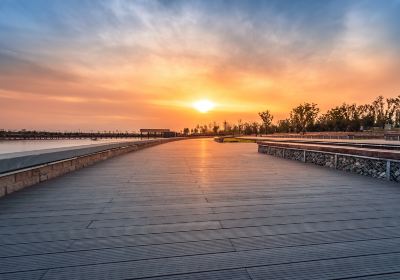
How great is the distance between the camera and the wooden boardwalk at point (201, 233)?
177 centimetres

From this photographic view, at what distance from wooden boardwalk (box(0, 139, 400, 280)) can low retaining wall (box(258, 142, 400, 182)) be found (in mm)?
1108

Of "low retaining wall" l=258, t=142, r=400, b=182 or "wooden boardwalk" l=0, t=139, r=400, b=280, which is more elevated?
"low retaining wall" l=258, t=142, r=400, b=182

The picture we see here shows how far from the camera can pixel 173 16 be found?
11797 mm

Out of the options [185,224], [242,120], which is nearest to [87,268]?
[185,224]

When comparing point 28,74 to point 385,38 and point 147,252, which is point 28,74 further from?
point 385,38

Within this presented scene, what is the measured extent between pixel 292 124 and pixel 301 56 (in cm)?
5314

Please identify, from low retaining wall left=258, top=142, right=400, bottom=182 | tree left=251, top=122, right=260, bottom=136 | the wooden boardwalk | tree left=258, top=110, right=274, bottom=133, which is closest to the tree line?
tree left=258, top=110, right=274, bottom=133

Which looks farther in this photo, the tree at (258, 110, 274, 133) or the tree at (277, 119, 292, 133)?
the tree at (258, 110, 274, 133)

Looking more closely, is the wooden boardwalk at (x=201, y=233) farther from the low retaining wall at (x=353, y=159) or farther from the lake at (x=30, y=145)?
the lake at (x=30, y=145)

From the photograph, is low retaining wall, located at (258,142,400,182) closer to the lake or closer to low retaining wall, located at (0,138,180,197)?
low retaining wall, located at (0,138,180,197)

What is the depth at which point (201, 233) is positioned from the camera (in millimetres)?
2408

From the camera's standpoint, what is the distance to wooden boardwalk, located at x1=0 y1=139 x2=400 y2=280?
1.77 metres

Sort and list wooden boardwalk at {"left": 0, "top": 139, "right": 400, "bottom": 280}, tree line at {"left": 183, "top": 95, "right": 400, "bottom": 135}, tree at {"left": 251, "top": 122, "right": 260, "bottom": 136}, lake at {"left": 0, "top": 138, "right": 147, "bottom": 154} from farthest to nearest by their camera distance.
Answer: tree at {"left": 251, "top": 122, "right": 260, "bottom": 136} < tree line at {"left": 183, "top": 95, "right": 400, "bottom": 135} < lake at {"left": 0, "top": 138, "right": 147, "bottom": 154} < wooden boardwalk at {"left": 0, "top": 139, "right": 400, "bottom": 280}

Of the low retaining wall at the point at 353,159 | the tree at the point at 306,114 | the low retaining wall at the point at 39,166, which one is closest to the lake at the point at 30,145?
the low retaining wall at the point at 39,166
